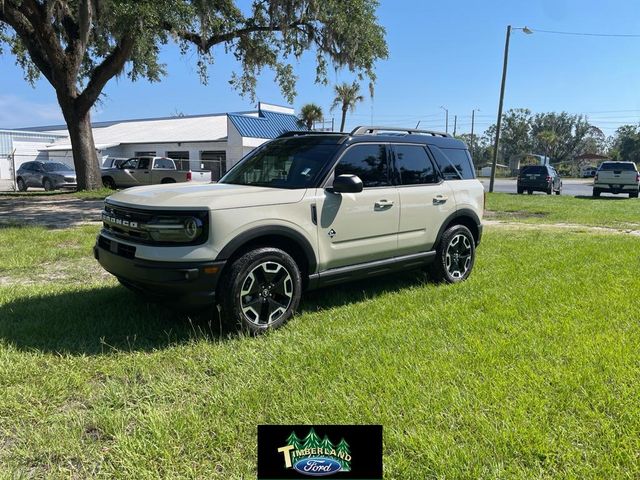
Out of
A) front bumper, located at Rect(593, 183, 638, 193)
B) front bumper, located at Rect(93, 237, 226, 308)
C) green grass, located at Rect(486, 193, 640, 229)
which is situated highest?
front bumper, located at Rect(93, 237, 226, 308)

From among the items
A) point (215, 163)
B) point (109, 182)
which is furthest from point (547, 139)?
point (109, 182)

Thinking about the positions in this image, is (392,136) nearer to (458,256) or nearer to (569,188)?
(458,256)

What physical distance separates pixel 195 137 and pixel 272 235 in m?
32.6

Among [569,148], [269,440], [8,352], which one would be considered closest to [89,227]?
[8,352]

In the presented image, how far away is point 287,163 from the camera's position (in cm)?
491

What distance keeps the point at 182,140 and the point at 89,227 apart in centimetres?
2585

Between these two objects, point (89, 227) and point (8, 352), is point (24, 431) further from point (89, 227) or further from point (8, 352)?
point (89, 227)

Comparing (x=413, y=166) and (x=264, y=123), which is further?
(x=264, y=123)

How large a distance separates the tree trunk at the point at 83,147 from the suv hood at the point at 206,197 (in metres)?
15.0

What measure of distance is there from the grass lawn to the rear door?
63 centimetres

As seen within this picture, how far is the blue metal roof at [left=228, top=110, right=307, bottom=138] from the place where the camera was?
105 ft

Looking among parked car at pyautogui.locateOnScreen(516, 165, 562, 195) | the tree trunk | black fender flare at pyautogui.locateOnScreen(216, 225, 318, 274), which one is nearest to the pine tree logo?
black fender flare at pyautogui.locateOnScreen(216, 225, 318, 274)

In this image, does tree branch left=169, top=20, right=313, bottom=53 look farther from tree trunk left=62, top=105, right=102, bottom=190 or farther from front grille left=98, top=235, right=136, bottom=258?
front grille left=98, top=235, right=136, bottom=258

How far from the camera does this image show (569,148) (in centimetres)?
10075
